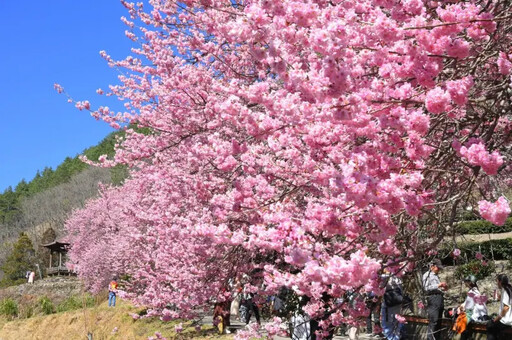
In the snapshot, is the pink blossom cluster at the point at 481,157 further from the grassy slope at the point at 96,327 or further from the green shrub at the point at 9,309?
the green shrub at the point at 9,309

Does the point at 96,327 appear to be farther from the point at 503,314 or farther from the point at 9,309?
the point at 503,314

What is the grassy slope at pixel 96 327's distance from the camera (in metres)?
15.4

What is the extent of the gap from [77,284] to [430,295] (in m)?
39.9

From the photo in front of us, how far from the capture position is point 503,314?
759cm

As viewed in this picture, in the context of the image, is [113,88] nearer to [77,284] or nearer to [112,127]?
[112,127]

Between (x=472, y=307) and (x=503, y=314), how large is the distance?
1570mm

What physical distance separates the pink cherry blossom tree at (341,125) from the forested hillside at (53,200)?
57006 mm

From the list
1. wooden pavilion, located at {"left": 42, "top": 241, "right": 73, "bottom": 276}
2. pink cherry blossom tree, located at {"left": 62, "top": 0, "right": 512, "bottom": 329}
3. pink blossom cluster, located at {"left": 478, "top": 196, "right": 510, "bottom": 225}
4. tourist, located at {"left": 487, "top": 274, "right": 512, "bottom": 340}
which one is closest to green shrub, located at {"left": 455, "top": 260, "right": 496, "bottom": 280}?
tourist, located at {"left": 487, "top": 274, "right": 512, "bottom": 340}

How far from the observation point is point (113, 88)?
35.9 feet

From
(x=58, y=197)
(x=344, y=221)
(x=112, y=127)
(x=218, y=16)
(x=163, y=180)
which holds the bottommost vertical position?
(x=344, y=221)

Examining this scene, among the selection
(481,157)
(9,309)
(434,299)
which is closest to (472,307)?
(434,299)

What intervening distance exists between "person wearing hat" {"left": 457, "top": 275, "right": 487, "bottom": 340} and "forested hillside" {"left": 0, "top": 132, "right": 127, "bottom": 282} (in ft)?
188

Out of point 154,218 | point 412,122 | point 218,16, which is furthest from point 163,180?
point 412,122

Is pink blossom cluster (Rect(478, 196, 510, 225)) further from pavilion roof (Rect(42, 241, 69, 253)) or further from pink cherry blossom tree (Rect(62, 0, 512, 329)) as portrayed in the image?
pavilion roof (Rect(42, 241, 69, 253))
